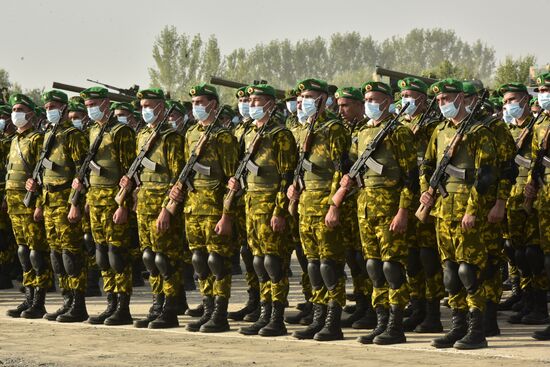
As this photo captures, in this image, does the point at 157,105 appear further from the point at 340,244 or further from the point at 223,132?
the point at 340,244

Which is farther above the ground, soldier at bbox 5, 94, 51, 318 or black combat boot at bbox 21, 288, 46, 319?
soldier at bbox 5, 94, 51, 318

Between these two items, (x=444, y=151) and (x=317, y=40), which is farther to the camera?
(x=317, y=40)

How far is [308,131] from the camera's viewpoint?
40.1 ft

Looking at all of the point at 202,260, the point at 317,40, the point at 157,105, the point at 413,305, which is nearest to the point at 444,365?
the point at 413,305

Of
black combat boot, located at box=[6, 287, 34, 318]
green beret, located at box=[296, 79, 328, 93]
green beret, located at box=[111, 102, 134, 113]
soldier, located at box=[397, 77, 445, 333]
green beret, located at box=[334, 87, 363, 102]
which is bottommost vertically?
black combat boot, located at box=[6, 287, 34, 318]

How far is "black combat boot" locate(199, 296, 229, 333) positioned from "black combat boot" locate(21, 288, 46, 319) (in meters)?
2.46

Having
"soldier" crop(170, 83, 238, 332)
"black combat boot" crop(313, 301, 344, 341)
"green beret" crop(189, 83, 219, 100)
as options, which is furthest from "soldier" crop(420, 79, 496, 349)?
"green beret" crop(189, 83, 219, 100)

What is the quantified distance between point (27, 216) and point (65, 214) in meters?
0.84

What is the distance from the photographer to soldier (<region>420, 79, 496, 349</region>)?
11117 millimetres

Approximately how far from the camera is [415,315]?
12.7 meters

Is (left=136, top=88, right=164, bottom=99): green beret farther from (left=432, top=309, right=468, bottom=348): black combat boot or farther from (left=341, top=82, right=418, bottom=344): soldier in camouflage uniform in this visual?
(left=432, top=309, right=468, bottom=348): black combat boot

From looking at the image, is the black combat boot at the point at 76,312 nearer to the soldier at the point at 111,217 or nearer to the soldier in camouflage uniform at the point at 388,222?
the soldier at the point at 111,217

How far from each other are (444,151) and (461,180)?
0.98 feet

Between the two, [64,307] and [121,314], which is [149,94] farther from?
[64,307]
